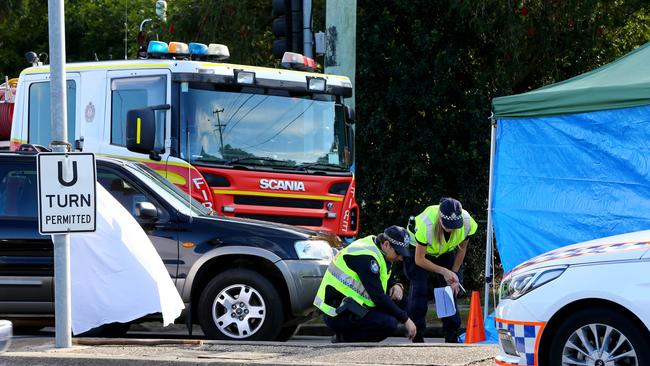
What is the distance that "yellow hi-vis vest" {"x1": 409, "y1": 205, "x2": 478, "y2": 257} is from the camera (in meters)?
10.5

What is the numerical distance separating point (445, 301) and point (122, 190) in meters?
3.00

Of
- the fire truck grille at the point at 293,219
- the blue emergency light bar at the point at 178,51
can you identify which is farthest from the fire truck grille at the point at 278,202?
the blue emergency light bar at the point at 178,51

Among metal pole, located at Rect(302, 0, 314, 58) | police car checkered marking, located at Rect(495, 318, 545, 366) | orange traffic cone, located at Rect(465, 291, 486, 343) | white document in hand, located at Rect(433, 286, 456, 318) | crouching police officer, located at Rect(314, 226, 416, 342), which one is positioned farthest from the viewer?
metal pole, located at Rect(302, 0, 314, 58)

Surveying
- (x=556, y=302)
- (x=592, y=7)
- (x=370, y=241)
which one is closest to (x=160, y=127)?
(x=370, y=241)

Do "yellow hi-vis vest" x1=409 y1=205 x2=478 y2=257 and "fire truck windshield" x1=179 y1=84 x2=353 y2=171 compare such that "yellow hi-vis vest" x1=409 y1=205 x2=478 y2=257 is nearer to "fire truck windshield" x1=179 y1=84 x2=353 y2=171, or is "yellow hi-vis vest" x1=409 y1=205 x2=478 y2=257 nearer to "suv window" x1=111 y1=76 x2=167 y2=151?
"fire truck windshield" x1=179 y1=84 x2=353 y2=171

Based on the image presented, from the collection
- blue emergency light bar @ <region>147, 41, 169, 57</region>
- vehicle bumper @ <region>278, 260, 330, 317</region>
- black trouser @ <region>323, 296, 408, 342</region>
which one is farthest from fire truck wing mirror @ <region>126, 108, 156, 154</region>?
black trouser @ <region>323, 296, 408, 342</region>

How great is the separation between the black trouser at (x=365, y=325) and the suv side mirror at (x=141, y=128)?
10.8 ft

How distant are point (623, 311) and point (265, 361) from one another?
7.72 feet

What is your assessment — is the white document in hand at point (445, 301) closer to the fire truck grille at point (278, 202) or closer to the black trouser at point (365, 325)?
the black trouser at point (365, 325)

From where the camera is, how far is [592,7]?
16.5 meters

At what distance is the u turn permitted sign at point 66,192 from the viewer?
8406 mm

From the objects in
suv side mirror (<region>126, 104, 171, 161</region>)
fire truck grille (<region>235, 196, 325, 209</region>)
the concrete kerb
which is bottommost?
the concrete kerb

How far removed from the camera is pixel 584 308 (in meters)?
7.24

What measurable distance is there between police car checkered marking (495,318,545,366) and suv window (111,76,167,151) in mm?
5797
